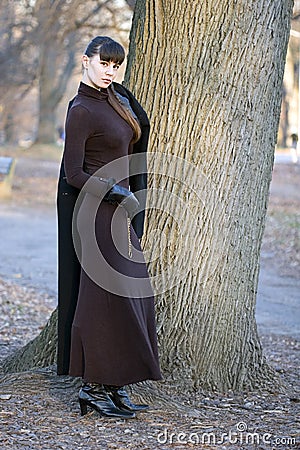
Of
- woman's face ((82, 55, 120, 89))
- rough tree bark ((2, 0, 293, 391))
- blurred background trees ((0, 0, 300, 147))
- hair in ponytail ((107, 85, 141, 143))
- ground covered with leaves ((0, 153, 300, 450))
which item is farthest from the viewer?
blurred background trees ((0, 0, 300, 147))

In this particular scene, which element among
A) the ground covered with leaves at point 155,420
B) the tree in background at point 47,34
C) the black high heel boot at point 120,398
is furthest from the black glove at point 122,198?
the tree in background at point 47,34

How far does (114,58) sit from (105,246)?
976 mm

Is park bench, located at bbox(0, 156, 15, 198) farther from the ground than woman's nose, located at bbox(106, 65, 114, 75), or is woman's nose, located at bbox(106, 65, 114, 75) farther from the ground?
park bench, located at bbox(0, 156, 15, 198)

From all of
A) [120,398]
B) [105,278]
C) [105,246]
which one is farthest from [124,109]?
[120,398]

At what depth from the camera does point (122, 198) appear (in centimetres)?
424

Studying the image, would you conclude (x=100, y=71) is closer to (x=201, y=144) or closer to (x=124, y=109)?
(x=124, y=109)

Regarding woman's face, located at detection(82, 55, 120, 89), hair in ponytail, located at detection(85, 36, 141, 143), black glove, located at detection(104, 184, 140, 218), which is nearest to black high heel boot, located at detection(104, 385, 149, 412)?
black glove, located at detection(104, 184, 140, 218)

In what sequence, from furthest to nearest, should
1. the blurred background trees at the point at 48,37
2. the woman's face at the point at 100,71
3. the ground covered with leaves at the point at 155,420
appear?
1. the blurred background trees at the point at 48,37
2. the woman's face at the point at 100,71
3. the ground covered with leaves at the point at 155,420

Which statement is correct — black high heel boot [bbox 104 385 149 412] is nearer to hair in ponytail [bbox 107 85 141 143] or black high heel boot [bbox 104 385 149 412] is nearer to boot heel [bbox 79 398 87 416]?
boot heel [bbox 79 398 87 416]

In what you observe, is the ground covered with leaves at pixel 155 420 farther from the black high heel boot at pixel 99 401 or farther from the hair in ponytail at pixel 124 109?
the hair in ponytail at pixel 124 109

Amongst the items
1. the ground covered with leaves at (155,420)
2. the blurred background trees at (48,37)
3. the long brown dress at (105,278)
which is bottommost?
the ground covered with leaves at (155,420)

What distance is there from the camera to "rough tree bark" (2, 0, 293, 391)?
5.04m

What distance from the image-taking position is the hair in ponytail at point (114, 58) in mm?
4199

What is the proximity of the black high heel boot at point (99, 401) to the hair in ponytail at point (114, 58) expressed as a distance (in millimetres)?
1363
